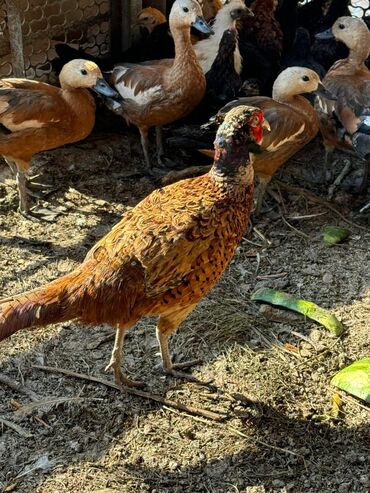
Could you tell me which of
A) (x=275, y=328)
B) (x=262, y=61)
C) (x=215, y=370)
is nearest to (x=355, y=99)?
(x=262, y=61)

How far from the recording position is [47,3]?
7211 mm

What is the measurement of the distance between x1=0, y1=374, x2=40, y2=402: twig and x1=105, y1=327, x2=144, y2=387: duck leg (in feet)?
1.36

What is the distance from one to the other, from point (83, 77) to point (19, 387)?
2.59 meters

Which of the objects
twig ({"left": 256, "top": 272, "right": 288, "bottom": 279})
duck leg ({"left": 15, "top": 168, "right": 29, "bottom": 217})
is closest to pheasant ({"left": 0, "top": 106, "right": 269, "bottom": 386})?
twig ({"left": 256, "top": 272, "right": 288, "bottom": 279})

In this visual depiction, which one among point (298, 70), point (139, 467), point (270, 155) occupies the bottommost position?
point (139, 467)

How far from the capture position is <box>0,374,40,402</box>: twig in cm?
374

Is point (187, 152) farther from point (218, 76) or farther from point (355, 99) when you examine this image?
point (355, 99)

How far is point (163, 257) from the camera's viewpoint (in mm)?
3305

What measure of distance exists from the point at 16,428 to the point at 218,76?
3824mm

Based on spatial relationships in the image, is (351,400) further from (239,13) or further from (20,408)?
(239,13)

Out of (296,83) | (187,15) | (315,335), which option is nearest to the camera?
(315,335)

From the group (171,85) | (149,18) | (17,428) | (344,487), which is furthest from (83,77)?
(344,487)

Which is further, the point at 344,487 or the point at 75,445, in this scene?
the point at 75,445

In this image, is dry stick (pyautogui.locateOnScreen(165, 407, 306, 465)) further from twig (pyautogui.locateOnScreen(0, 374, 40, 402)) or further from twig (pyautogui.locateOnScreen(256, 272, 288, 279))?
twig (pyautogui.locateOnScreen(256, 272, 288, 279))
